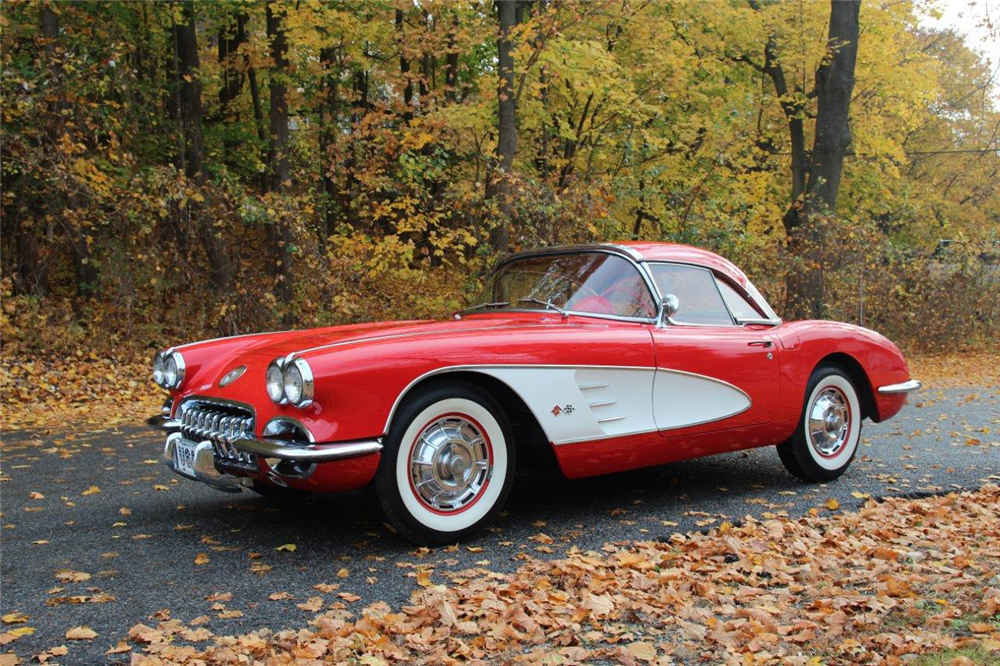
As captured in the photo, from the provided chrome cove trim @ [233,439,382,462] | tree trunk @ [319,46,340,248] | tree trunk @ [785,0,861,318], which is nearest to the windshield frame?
chrome cove trim @ [233,439,382,462]

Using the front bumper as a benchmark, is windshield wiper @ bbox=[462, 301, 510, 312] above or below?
above

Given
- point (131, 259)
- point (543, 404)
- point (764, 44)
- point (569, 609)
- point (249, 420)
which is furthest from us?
point (764, 44)

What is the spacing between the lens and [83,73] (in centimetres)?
1304

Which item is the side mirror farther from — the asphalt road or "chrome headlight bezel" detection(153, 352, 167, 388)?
"chrome headlight bezel" detection(153, 352, 167, 388)

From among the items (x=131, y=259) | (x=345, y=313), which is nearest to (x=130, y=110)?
(x=131, y=259)

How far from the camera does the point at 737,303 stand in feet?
19.7

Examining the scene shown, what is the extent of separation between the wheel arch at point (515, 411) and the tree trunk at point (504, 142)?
790 centimetres

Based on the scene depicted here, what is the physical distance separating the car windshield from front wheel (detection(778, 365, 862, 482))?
1.52 meters

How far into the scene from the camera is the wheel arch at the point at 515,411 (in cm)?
428

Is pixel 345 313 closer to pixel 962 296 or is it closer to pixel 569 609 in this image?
pixel 569 609

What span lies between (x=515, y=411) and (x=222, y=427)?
4.98ft

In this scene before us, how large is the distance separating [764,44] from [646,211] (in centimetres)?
815

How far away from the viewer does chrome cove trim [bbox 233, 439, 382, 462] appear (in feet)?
12.7

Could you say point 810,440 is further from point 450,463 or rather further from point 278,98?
point 278,98
